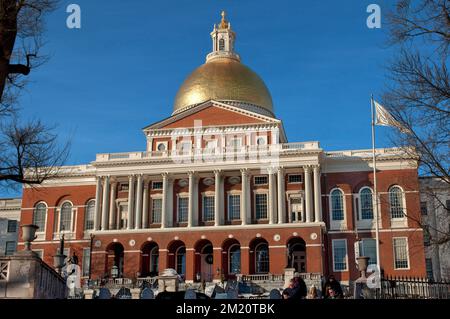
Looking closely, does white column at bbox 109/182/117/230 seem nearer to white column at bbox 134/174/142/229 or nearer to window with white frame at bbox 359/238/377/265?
white column at bbox 134/174/142/229

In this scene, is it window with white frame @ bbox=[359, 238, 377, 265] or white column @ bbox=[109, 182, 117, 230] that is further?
white column @ bbox=[109, 182, 117, 230]

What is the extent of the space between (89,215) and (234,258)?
16105 mm

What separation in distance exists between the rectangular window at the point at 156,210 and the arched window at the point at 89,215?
7.03 meters

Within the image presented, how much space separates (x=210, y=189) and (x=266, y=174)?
226 inches

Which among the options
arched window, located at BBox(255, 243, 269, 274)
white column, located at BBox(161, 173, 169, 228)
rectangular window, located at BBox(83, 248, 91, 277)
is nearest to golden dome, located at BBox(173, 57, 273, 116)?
white column, located at BBox(161, 173, 169, 228)

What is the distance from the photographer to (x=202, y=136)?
62188 mm

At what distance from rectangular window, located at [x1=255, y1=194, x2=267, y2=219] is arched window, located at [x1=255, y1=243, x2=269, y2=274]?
2.73 metres

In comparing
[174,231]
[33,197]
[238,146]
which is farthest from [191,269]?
[33,197]

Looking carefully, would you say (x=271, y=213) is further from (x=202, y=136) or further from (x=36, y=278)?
(x=36, y=278)

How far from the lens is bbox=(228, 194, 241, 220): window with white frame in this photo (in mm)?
60312

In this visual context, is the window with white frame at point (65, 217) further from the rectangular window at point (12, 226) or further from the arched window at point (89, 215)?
the rectangular window at point (12, 226)

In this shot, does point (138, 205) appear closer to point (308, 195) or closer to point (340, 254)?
point (308, 195)

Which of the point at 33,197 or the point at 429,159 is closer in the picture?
the point at 429,159
